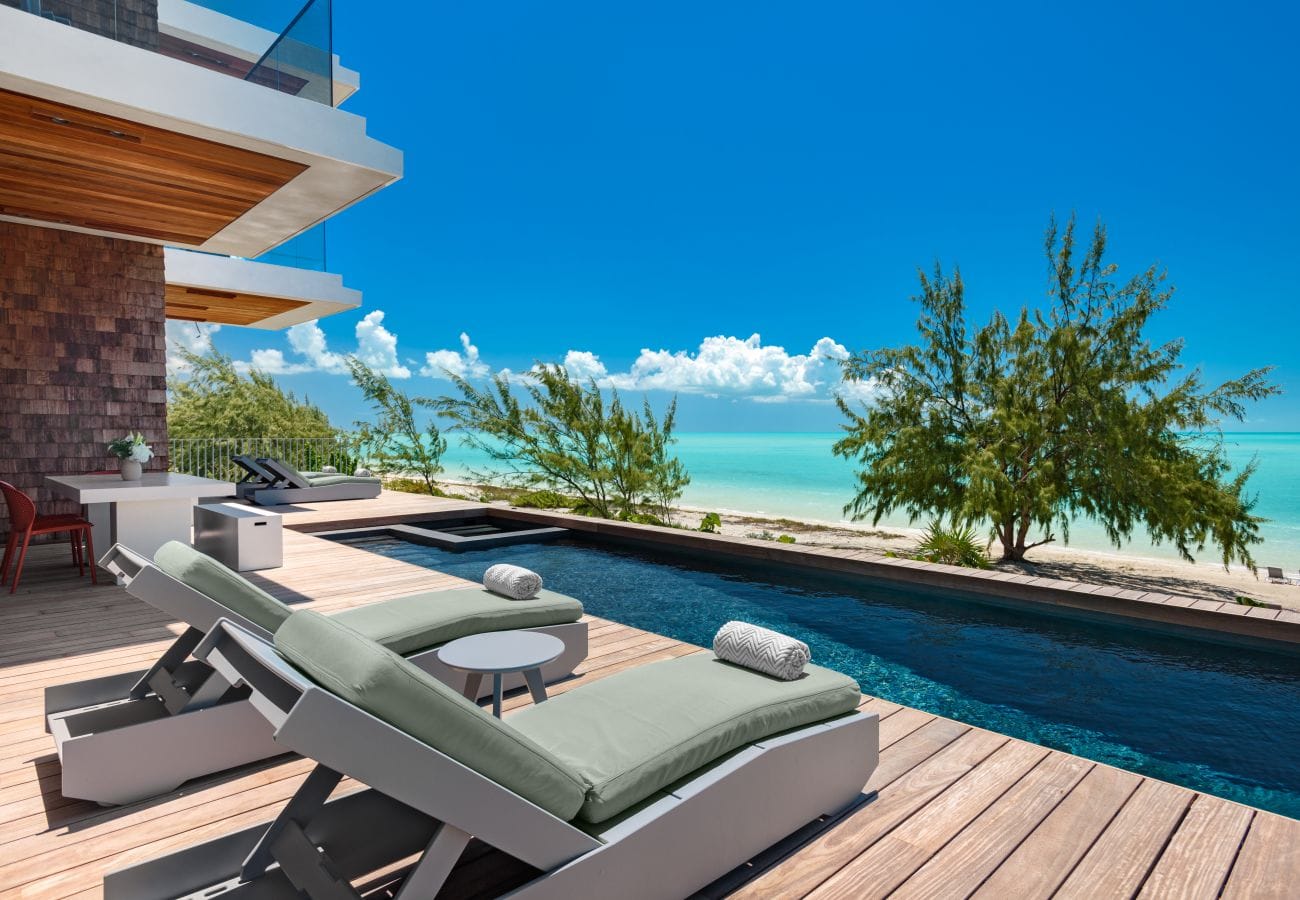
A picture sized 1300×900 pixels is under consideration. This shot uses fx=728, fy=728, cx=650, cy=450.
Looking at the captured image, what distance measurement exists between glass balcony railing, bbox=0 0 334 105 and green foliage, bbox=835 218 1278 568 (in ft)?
25.3

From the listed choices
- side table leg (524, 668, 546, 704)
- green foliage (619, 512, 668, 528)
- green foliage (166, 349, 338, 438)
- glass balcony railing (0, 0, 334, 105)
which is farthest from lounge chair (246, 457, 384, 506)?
side table leg (524, 668, 546, 704)

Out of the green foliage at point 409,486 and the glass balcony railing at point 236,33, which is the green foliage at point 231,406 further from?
the glass balcony railing at point 236,33

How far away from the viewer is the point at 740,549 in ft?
23.7

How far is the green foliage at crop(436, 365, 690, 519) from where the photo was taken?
35.2ft

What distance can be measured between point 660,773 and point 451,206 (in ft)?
168

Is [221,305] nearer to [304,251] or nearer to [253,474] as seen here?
[304,251]

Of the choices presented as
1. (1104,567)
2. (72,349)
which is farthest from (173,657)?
(1104,567)

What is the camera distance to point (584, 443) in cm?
1091

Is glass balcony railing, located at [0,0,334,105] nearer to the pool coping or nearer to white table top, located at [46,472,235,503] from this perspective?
white table top, located at [46,472,235,503]

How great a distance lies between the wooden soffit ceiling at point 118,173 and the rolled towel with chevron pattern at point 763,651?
4.73m

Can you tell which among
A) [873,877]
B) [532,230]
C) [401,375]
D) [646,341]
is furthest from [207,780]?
[646,341]

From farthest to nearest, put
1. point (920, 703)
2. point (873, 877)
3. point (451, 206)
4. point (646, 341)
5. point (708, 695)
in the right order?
point (646, 341)
point (451, 206)
point (920, 703)
point (708, 695)
point (873, 877)

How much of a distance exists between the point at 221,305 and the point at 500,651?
9579 millimetres

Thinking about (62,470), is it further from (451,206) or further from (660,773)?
(451,206)
